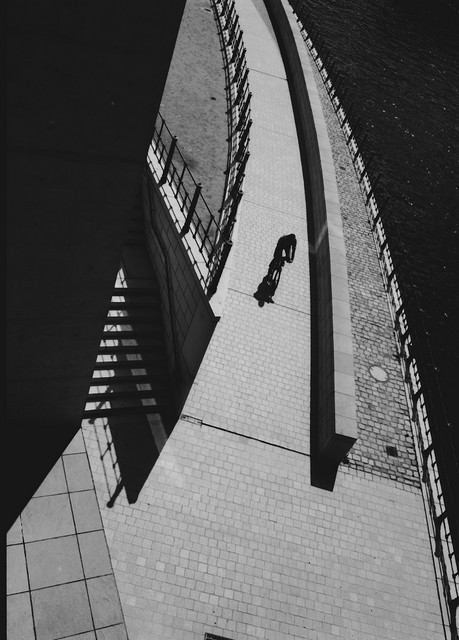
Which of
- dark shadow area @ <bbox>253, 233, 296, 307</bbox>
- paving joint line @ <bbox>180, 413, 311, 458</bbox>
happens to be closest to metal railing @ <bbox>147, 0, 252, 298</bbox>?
dark shadow area @ <bbox>253, 233, 296, 307</bbox>

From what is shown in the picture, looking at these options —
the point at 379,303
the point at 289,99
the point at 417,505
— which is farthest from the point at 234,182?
the point at 417,505

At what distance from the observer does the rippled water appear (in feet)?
62.0

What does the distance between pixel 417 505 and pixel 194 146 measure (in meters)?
11.1

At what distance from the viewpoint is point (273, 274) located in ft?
50.2

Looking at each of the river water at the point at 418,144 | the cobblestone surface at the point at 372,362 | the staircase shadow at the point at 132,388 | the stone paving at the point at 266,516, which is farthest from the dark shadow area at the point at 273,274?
the river water at the point at 418,144

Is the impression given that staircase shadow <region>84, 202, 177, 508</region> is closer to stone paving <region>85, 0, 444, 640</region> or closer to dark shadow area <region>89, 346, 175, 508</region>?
dark shadow area <region>89, 346, 175, 508</region>

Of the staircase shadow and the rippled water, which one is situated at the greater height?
the rippled water

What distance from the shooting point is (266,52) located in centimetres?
2475

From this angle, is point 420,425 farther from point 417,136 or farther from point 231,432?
point 417,136

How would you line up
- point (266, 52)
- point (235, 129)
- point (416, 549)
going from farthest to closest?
point (266, 52)
point (235, 129)
point (416, 549)

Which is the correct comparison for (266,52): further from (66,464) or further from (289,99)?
(66,464)

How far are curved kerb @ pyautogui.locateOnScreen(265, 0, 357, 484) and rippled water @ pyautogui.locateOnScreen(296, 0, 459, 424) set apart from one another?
2032mm

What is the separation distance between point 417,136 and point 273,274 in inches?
653

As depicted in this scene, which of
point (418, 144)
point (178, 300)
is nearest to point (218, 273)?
point (178, 300)
